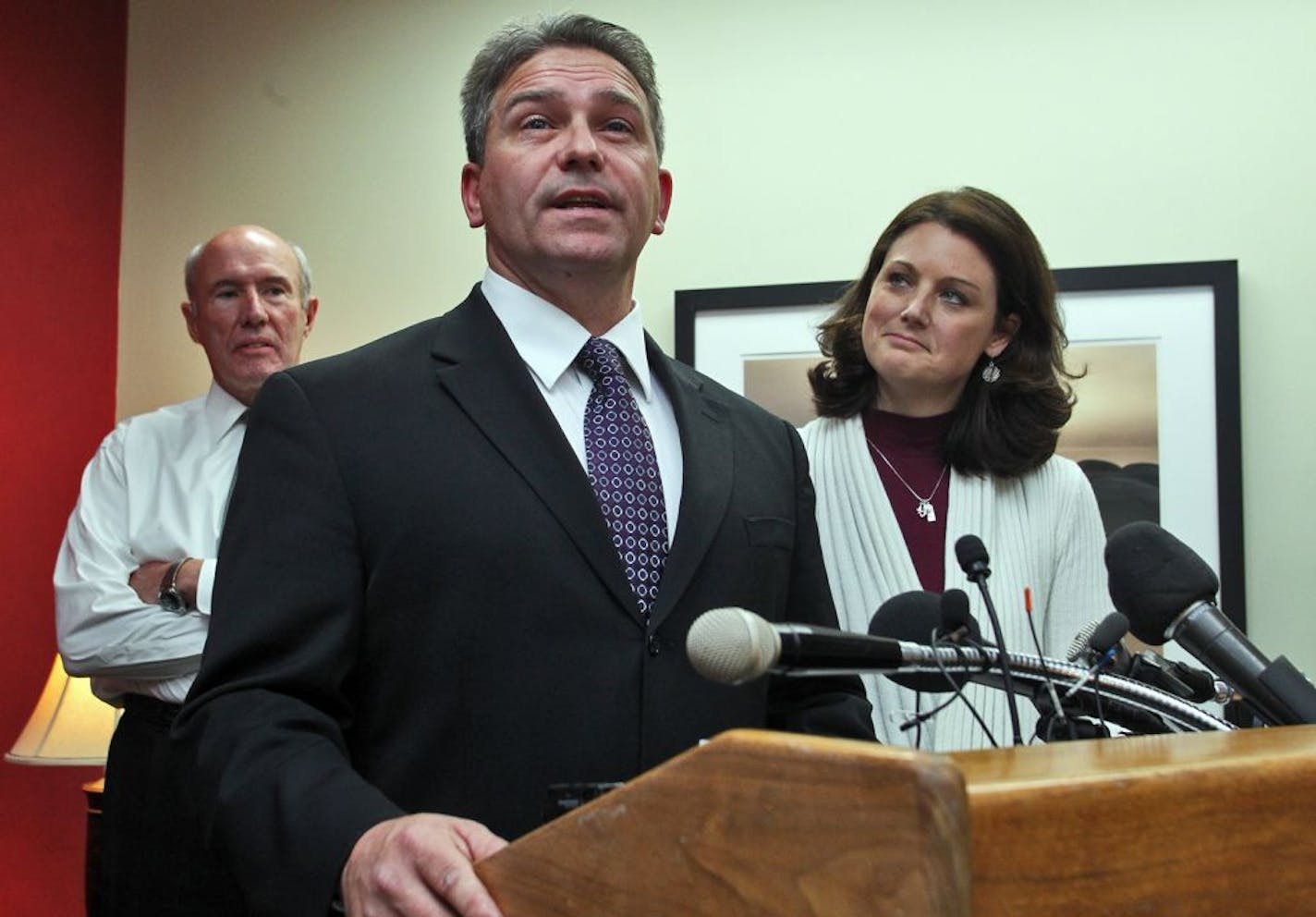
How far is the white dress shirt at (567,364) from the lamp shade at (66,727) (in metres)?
1.94

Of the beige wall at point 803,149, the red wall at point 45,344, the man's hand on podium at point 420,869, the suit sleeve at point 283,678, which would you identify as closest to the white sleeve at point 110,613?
the red wall at point 45,344

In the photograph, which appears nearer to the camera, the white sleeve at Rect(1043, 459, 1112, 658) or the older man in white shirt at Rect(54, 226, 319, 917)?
the white sleeve at Rect(1043, 459, 1112, 658)

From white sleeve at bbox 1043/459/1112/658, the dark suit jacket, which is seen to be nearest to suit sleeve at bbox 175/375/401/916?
the dark suit jacket

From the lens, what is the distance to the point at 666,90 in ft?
11.8

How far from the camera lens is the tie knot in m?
1.70

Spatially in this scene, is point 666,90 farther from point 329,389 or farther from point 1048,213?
point 329,389

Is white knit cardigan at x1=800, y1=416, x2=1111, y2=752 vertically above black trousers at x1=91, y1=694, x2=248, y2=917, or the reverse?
white knit cardigan at x1=800, y1=416, x2=1111, y2=752

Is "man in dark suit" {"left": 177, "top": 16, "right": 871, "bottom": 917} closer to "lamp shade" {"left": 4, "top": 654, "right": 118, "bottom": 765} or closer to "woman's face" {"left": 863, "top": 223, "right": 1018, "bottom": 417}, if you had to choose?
"woman's face" {"left": 863, "top": 223, "right": 1018, "bottom": 417}

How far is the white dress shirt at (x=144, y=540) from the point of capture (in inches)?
107

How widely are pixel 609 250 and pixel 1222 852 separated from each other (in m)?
1.10

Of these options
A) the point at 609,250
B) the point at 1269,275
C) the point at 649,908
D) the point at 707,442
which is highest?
the point at 1269,275

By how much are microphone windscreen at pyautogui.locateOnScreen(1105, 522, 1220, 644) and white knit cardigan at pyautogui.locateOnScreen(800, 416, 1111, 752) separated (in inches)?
37.9

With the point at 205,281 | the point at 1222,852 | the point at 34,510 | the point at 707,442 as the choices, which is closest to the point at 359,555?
the point at 707,442

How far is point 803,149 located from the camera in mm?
Result: 3498
